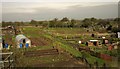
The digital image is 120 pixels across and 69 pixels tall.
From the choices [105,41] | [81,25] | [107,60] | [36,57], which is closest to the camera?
[107,60]

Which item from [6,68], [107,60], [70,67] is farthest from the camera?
[107,60]

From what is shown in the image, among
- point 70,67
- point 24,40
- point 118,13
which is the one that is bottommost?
point 70,67

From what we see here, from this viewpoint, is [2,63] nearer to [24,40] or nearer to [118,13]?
[24,40]

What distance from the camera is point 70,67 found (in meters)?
4.63

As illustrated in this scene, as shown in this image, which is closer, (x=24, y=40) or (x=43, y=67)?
(x=43, y=67)

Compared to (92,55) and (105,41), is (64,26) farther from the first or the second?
(92,55)

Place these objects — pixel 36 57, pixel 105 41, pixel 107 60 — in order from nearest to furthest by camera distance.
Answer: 1. pixel 107 60
2. pixel 36 57
3. pixel 105 41

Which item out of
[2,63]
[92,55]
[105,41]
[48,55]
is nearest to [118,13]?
[105,41]

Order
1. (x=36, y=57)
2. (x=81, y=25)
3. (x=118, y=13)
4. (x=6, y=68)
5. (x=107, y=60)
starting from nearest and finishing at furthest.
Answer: (x=6, y=68) < (x=107, y=60) < (x=36, y=57) < (x=118, y=13) < (x=81, y=25)

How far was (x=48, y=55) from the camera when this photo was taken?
6.47 meters

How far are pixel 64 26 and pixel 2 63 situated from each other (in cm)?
1741

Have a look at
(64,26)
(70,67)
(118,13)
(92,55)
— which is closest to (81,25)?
(64,26)

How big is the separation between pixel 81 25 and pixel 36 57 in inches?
613

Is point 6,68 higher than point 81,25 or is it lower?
lower
